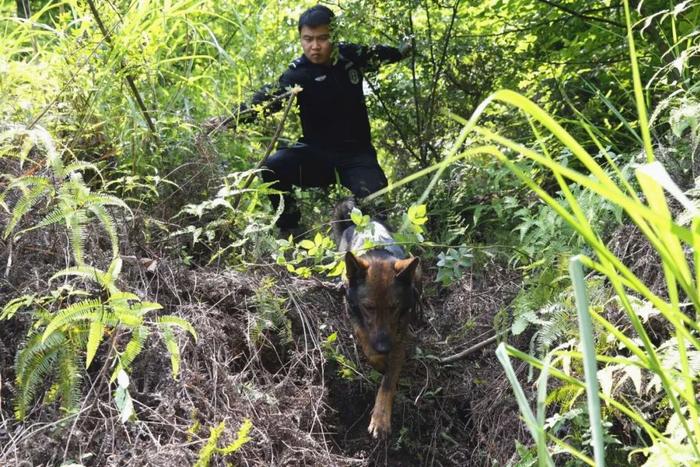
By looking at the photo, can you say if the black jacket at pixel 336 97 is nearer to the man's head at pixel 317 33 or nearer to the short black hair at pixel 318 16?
the man's head at pixel 317 33

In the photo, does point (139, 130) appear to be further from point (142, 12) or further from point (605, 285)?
point (605, 285)

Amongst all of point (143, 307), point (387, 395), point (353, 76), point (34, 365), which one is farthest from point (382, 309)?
point (353, 76)

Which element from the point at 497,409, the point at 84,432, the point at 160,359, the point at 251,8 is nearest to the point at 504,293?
the point at 497,409

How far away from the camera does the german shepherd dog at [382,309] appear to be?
480cm

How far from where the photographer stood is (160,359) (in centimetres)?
426

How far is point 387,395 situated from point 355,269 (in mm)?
758

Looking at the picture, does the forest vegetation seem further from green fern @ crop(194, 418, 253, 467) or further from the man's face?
the man's face

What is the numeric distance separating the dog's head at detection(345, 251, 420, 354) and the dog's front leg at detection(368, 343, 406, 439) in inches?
3.6

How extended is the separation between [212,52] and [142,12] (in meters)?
2.70

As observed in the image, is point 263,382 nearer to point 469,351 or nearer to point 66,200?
point 469,351

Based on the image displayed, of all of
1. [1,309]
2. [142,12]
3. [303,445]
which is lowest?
[303,445]

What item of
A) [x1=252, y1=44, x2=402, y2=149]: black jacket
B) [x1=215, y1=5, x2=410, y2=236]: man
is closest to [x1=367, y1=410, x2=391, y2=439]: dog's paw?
[x1=215, y1=5, x2=410, y2=236]: man

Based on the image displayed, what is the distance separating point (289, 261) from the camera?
5.08 meters

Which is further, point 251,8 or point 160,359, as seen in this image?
point 251,8
